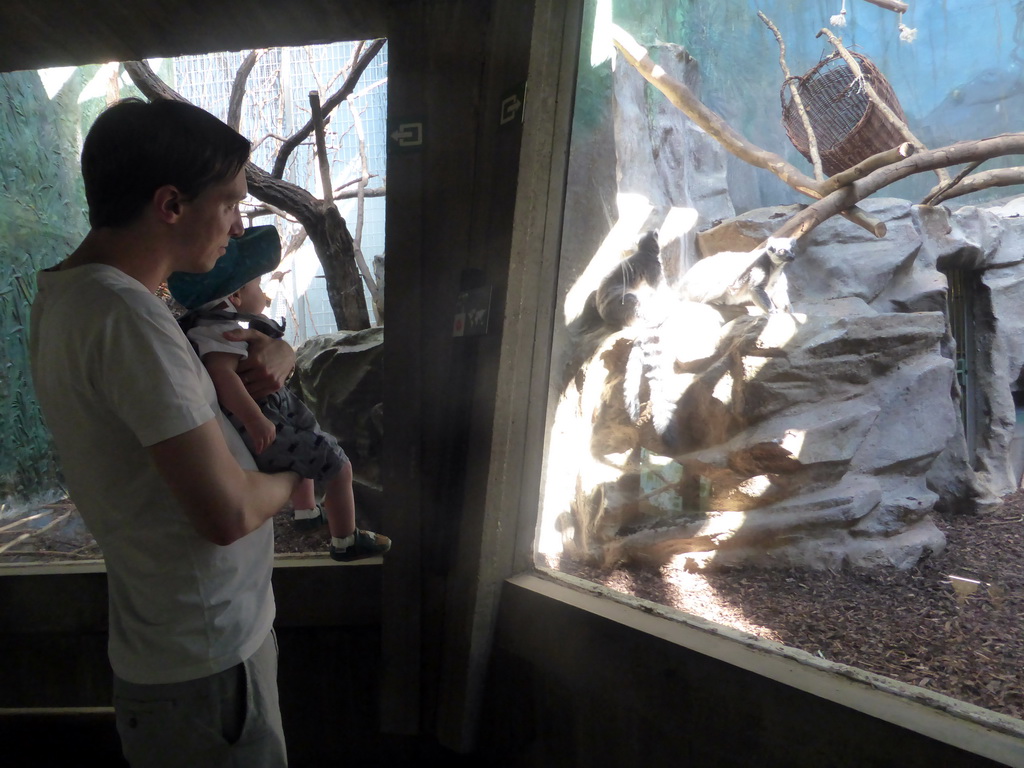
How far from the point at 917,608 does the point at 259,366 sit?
5.13ft

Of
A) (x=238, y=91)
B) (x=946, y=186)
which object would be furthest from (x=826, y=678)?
(x=238, y=91)

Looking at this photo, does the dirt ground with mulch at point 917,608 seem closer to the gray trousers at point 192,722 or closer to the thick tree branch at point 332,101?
the gray trousers at point 192,722

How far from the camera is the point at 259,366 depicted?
4.37ft

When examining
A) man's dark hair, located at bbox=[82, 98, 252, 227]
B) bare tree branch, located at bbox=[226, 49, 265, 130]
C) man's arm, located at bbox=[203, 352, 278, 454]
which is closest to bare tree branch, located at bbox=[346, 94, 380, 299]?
bare tree branch, located at bbox=[226, 49, 265, 130]

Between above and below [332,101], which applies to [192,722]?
below

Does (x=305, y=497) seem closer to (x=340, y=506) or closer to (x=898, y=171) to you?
(x=340, y=506)

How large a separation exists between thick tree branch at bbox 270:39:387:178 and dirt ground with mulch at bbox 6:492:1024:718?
2999 mm

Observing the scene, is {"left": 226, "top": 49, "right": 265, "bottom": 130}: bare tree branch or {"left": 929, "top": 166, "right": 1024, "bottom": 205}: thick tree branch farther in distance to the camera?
{"left": 226, "top": 49, "right": 265, "bottom": 130}: bare tree branch

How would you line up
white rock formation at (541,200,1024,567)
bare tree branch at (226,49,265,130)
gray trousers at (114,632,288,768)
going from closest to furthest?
gray trousers at (114,632,288,768) → white rock formation at (541,200,1024,567) → bare tree branch at (226,49,265,130)

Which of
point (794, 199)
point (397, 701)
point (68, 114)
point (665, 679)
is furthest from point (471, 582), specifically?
point (68, 114)

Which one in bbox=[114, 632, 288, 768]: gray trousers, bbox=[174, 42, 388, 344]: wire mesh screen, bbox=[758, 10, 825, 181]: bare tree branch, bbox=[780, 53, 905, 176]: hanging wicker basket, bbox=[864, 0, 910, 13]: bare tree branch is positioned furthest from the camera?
bbox=[174, 42, 388, 344]: wire mesh screen

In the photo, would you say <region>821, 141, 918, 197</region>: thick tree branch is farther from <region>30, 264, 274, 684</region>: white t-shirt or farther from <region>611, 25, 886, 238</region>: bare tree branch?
<region>30, 264, 274, 684</region>: white t-shirt

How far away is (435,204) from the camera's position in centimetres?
207

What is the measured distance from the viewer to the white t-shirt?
0.95 meters
